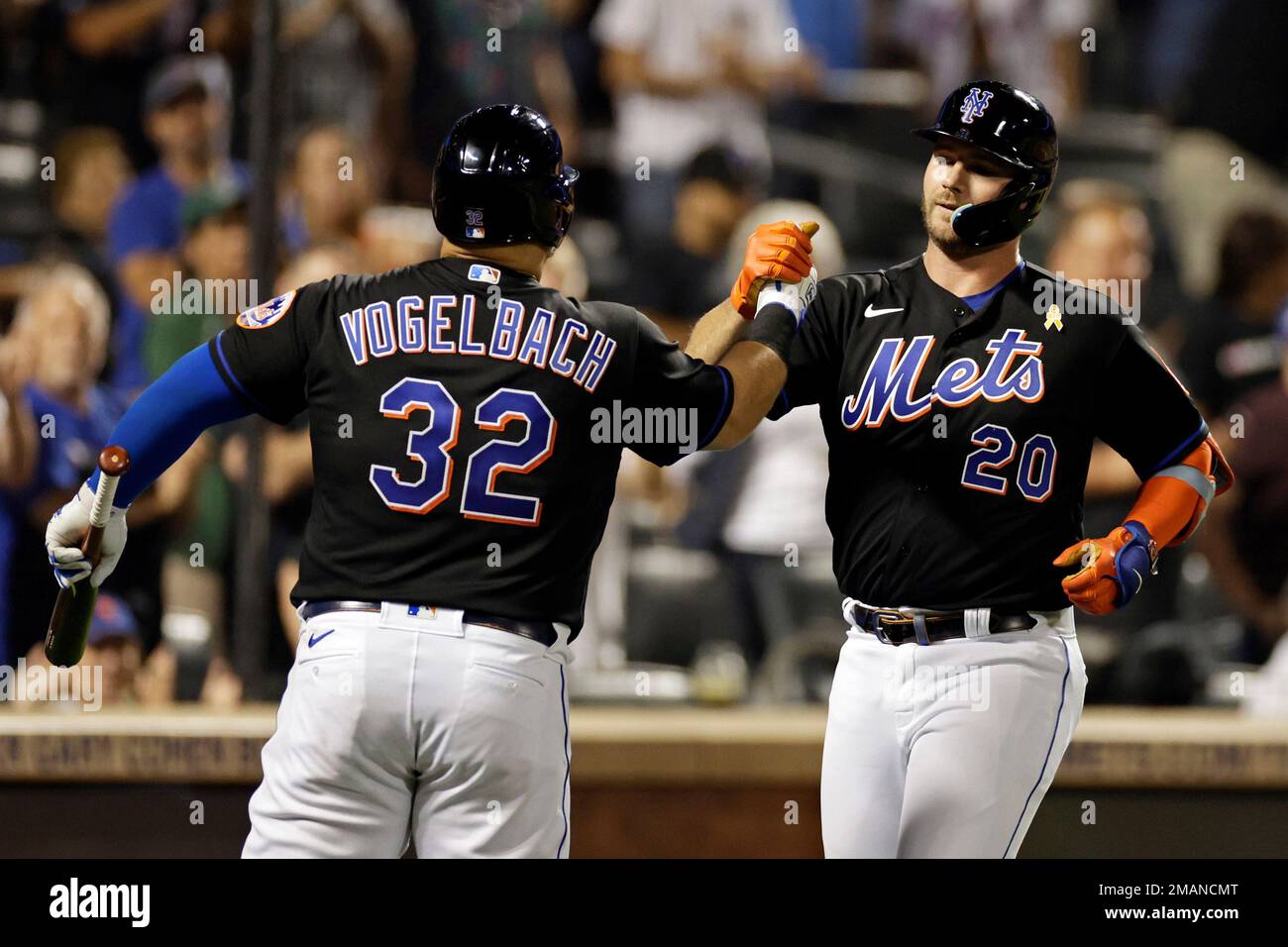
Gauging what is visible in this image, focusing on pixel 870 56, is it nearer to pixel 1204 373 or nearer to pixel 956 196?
pixel 1204 373

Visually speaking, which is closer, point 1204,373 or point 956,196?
point 956,196

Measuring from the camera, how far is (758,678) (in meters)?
5.80

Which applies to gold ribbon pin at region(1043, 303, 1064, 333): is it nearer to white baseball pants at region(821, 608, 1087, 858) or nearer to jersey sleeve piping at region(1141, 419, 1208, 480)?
jersey sleeve piping at region(1141, 419, 1208, 480)

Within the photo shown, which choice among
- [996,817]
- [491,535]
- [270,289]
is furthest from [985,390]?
[270,289]

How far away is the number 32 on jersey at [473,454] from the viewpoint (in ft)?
10.2

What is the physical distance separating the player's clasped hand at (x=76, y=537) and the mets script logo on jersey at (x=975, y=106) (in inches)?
74.2

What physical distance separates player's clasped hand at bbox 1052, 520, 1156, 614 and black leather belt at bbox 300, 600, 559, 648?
1.02 m

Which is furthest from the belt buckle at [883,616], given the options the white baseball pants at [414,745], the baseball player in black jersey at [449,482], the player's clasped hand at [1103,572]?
the white baseball pants at [414,745]

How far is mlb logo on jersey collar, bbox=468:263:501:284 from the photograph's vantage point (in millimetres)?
3219

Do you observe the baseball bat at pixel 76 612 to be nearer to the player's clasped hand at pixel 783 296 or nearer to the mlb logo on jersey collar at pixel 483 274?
the mlb logo on jersey collar at pixel 483 274

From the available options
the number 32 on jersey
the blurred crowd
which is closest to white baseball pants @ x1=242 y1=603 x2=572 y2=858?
the number 32 on jersey

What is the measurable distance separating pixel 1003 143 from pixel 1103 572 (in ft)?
2.93

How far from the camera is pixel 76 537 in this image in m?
3.35

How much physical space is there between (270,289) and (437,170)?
1.86 m
